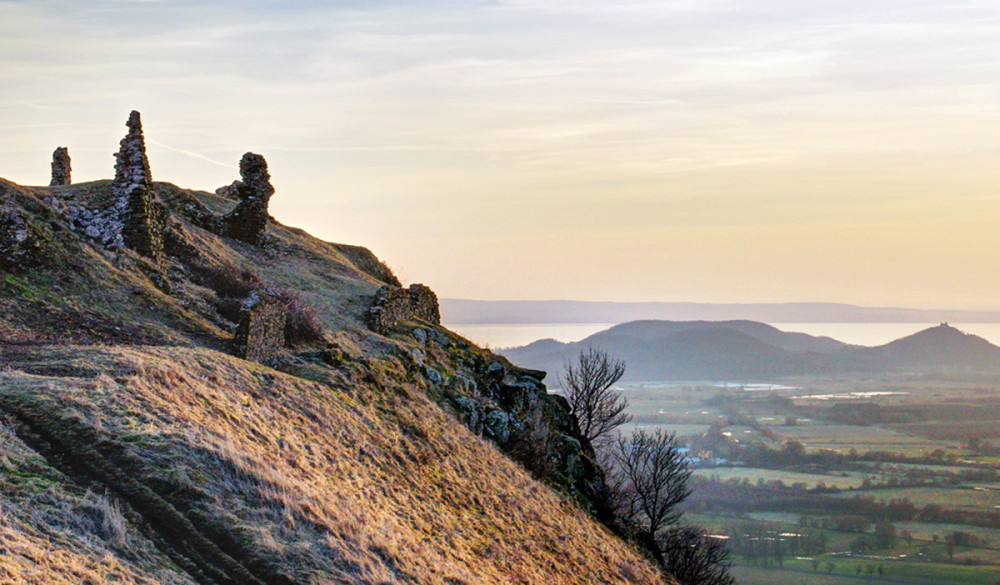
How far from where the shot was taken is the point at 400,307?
38.0 m

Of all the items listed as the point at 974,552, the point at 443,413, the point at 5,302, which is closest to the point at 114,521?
the point at 5,302

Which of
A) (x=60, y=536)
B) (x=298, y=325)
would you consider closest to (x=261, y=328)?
(x=298, y=325)

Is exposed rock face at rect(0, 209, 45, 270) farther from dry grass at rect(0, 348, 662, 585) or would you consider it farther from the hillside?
dry grass at rect(0, 348, 662, 585)

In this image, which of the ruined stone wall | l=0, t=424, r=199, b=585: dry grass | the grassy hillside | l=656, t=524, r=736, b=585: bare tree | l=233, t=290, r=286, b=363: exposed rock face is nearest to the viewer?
l=0, t=424, r=199, b=585: dry grass

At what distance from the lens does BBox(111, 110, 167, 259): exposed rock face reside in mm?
28031

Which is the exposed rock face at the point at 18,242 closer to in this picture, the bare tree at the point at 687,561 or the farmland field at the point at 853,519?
the bare tree at the point at 687,561

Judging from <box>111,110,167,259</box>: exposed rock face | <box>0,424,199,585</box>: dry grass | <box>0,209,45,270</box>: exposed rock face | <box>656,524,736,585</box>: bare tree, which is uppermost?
<box>111,110,167,259</box>: exposed rock face

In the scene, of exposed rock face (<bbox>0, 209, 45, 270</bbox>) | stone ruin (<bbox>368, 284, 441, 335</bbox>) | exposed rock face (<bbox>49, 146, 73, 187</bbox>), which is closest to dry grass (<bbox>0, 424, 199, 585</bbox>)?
exposed rock face (<bbox>0, 209, 45, 270</bbox>)

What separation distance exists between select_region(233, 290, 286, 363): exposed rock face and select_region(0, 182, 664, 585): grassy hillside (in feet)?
2.26

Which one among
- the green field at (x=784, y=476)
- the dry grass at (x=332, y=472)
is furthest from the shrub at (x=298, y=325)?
the green field at (x=784, y=476)

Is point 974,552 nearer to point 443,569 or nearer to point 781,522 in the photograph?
point 781,522

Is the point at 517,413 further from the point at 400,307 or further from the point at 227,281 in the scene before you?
the point at 227,281

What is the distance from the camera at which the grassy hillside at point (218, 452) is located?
11969 mm

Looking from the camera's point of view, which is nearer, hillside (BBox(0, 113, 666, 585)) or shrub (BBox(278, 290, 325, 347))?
hillside (BBox(0, 113, 666, 585))
